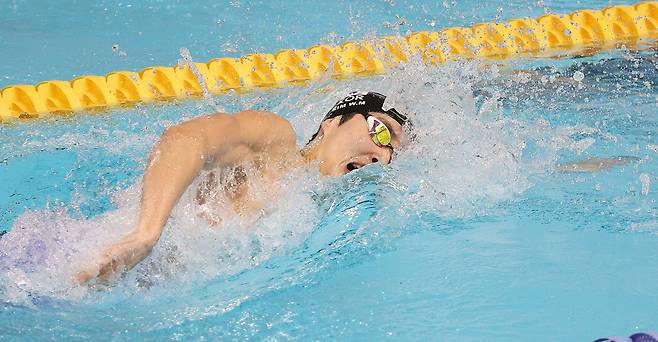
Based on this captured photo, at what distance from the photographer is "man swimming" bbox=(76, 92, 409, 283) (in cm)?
178

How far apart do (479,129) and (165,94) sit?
1.81m

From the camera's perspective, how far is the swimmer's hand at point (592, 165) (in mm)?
3242

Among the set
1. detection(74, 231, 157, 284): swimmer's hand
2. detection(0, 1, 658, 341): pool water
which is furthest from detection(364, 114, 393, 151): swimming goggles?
detection(74, 231, 157, 284): swimmer's hand

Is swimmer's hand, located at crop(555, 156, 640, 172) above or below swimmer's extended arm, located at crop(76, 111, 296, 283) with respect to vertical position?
below

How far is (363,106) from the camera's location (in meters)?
2.63

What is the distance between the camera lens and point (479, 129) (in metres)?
3.20

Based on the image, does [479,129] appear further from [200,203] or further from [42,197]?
[42,197]

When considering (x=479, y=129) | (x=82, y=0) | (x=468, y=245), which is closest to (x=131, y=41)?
(x=82, y=0)

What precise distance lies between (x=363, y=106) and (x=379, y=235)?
441mm

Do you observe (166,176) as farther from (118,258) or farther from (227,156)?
(227,156)

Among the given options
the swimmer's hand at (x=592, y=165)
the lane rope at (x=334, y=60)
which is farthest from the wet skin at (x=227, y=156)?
the lane rope at (x=334, y=60)

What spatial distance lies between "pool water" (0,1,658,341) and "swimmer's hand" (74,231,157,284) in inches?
7.2

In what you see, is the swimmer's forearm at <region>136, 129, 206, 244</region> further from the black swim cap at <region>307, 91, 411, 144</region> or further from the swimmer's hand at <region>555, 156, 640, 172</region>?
the swimmer's hand at <region>555, 156, 640, 172</region>


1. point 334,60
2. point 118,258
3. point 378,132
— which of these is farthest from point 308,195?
point 334,60
